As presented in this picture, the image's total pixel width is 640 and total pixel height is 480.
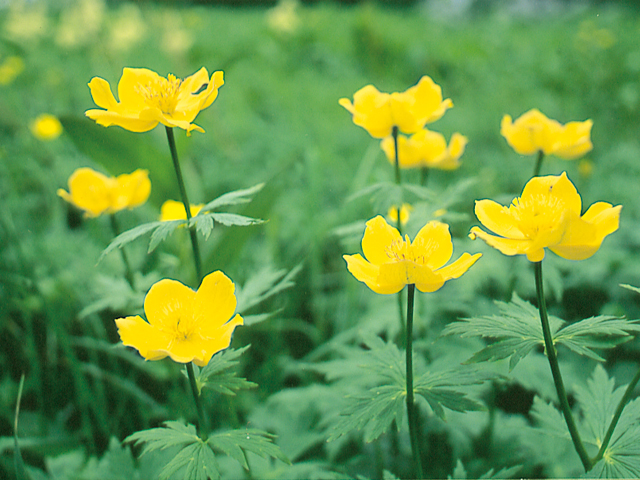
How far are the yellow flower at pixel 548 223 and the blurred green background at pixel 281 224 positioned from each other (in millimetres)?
252

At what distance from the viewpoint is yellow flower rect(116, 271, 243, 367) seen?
0.71 metres

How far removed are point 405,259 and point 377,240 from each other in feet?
0.27

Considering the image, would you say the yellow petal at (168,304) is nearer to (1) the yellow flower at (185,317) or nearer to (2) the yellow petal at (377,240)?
(1) the yellow flower at (185,317)

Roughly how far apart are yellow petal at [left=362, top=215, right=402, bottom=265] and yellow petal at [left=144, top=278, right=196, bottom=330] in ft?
0.95

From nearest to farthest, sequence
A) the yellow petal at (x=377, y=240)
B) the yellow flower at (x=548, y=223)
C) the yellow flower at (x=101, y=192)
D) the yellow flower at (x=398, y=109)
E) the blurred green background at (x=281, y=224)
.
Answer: the yellow flower at (x=548, y=223), the yellow petal at (x=377, y=240), the yellow flower at (x=398, y=109), the yellow flower at (x=101, y=192), the blurred green background at (x=281, y=224)

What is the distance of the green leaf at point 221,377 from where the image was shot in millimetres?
731

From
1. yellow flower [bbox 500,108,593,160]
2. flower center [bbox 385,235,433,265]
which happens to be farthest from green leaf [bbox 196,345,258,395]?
yellow flower [bbox 500,108,593,160]

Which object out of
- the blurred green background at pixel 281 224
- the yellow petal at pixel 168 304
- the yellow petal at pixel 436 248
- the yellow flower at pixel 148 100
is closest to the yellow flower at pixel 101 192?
the blurred green background at pixel 281 224

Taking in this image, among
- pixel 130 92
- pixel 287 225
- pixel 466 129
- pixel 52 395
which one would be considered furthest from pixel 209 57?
pixel 130 92

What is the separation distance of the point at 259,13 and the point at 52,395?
6476mm

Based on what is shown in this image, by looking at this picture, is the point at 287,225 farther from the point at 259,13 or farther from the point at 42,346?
the point at 259,13

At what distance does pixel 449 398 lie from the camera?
733 mm

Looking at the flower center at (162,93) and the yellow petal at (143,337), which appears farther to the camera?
the flower center at (162,93)

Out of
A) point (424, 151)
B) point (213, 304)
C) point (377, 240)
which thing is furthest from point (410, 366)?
point (424, 151)
